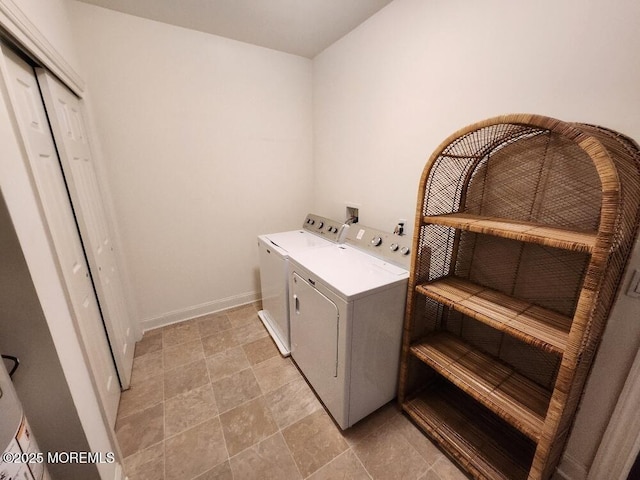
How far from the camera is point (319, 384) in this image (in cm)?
158

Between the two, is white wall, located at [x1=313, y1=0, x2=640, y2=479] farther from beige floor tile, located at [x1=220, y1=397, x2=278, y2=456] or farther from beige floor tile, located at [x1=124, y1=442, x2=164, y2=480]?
beige floor tile, located at [x1=124, y1=442, x2=164, y2=480]

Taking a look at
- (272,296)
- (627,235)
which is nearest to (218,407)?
(272,296)

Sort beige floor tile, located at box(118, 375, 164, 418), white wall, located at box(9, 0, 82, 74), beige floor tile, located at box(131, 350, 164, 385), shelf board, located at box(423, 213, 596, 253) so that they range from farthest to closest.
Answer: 1. beige floor tile, located at box(131, 350, 164, 385)
2. beige floor tile, located at box(118, 375, 164, 418)
3. white wall, located at box(9, 0, 82, 74)
4. shelf board, located at box(423, 213, 596, 253)

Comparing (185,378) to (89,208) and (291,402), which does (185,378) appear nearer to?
(291,402)

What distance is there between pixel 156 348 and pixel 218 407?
91cm

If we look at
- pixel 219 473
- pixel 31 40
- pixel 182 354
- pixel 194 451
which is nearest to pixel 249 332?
pixel 182 354

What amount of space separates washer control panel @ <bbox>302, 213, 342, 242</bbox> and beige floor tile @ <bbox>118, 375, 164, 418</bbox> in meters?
1.63

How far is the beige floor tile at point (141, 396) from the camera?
159cm

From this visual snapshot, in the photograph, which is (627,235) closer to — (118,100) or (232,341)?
(232,341)

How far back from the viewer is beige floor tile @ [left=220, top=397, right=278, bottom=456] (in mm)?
1390

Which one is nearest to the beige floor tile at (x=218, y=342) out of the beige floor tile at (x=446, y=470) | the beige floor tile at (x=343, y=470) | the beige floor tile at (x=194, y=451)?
the beige floor tile at (x=194, y=451)

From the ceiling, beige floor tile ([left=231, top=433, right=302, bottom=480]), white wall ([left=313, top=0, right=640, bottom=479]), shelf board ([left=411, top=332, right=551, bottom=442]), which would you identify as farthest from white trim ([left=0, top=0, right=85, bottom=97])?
shelf board ([left=411, top=332, right=551, bottom=442])

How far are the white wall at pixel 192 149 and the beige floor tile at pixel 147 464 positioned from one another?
4.03 feet

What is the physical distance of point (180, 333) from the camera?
7.54 ft
